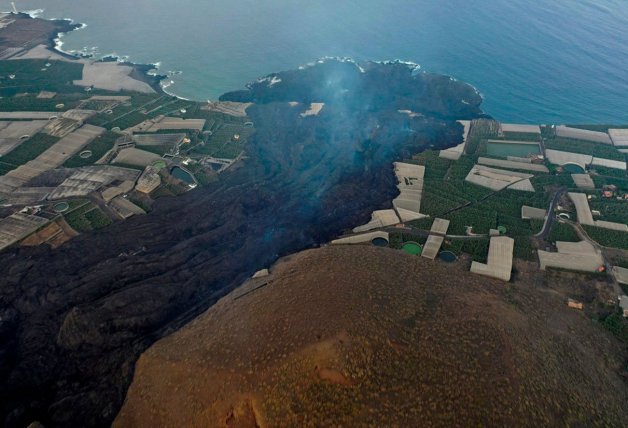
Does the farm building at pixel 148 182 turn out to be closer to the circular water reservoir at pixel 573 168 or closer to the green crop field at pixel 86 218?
the green crop field at pixel 86 218

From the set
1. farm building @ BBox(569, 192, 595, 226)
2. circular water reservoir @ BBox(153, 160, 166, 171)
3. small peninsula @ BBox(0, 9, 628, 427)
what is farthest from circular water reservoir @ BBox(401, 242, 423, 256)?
circular water reservoir @ BBox(153, 160, 166, 171)

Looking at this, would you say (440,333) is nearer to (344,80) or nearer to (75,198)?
(75,198)

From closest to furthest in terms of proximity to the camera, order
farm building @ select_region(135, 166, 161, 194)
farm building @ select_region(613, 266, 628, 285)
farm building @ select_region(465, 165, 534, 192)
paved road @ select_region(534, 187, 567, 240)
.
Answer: farm building @ select_region(613, 266, 628, 285), paved road @ select_region(534, 187, 567, 240), farm building @ select_region(135, 166, 161, 194), farm building @ select_region(465, 165, 534, 192)

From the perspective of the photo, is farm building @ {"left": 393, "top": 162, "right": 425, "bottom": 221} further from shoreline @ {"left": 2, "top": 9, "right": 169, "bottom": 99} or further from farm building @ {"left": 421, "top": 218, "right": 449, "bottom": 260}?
shoreline @ {"left": 2, "top": 9, "right": 169, "bottom": 99}

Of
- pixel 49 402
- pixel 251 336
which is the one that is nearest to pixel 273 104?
pixel 251 336

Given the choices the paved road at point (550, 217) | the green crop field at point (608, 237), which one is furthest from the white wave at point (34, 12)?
the green crop field at point (608, 237)

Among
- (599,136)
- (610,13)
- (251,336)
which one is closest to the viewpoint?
(251,336)

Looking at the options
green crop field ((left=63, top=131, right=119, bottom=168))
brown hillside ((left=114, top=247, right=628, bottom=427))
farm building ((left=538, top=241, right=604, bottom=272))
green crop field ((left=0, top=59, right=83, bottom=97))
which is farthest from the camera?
green crop field ((left=0, top=59, right=83, bottom=97))
